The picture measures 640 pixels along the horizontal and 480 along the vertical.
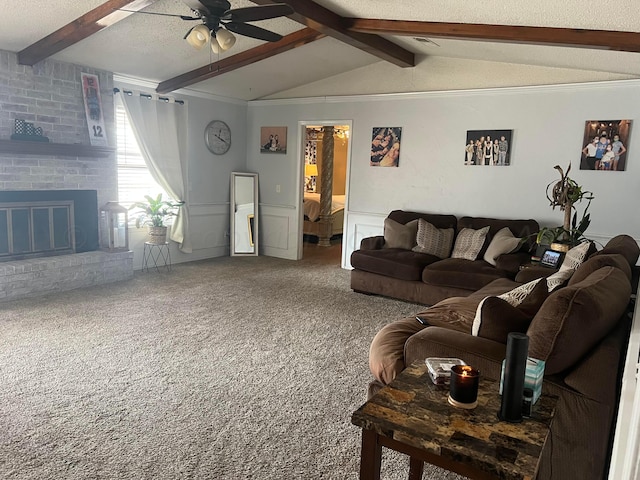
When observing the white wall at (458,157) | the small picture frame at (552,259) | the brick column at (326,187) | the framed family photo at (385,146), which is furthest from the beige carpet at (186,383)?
the brick column at (326,187)

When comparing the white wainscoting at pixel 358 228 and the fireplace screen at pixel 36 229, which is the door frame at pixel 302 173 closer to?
the white wainscoting at pixel 358 228

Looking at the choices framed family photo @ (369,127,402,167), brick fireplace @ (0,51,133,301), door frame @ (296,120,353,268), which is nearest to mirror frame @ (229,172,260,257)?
door frame @ (296,120,353,268)

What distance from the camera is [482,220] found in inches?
215

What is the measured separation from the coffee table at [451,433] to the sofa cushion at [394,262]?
3405 millimetres

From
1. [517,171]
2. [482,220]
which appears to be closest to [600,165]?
[517,171]

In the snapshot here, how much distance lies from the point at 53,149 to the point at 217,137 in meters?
2.49

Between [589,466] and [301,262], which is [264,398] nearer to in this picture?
[589,466]

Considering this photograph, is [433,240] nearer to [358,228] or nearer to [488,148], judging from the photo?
[488,148]

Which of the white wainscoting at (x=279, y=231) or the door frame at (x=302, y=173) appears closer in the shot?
the door frame at (x=302, y=173)

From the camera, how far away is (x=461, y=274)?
4.71m

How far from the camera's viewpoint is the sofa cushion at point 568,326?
1876 millimetres

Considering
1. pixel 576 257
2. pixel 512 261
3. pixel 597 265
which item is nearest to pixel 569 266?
pixel 576 257

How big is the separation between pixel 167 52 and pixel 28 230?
2.42 meters

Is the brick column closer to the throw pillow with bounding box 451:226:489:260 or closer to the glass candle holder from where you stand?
the throw pillow with bounding box 451:226:489:260
